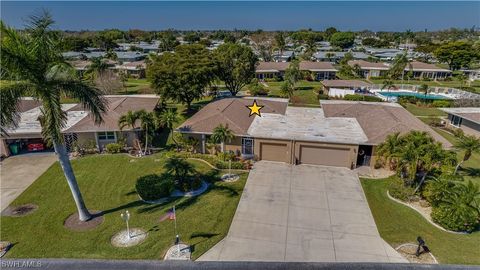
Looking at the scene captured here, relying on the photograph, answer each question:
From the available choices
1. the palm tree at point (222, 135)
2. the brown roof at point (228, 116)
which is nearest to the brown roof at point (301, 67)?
the brown roof at point (228, 116)

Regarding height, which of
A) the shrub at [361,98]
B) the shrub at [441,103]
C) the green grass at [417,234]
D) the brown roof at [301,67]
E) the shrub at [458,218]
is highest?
the brown roof at [301,67]

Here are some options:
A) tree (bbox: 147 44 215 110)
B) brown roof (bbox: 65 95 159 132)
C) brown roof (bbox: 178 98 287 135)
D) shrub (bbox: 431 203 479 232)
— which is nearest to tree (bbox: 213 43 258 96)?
tree (bbox: 147 44 215 110)

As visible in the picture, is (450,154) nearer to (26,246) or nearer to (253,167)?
(253,167)

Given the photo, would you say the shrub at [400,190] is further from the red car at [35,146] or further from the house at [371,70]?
the house at [371,70]

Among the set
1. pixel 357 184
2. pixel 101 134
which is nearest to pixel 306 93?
pixel 357 184

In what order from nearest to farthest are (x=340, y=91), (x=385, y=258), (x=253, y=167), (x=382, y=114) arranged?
1. (x=385, y=258)
2. (x=253, y=167)
3. (x=382, y=114)
4. (x=340, y=91)

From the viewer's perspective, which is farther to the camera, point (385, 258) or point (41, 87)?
point (385, 258)

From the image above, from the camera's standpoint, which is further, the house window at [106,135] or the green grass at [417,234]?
the house window at [106,135]

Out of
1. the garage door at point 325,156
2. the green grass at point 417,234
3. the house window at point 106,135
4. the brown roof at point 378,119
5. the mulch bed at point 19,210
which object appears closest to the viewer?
the green grass at point 417,234

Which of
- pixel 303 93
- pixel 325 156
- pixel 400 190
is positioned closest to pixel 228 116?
pixel 325 156
